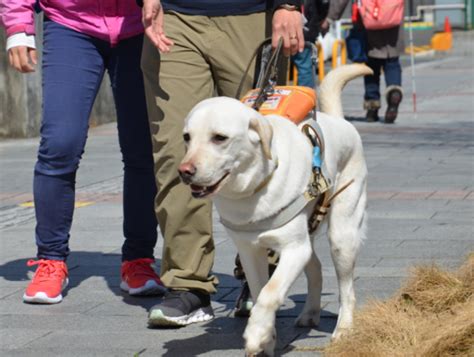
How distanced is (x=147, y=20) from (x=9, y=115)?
8.78 meters

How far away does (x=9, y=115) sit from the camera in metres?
13.6

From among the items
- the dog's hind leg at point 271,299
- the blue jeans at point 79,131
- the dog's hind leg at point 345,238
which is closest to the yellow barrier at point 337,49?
the blue jeans at point 79,131

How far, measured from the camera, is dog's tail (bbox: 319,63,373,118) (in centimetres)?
529

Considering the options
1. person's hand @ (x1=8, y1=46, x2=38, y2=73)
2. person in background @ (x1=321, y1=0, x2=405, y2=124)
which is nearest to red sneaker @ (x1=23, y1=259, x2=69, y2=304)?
person's hand @ (x1=8, y1=46, x2=38, y2=73)

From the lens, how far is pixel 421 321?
4.53 metres

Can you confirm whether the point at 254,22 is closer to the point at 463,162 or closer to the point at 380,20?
the point at 463,162

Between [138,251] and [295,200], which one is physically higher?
[295,200]

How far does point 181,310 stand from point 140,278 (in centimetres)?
79

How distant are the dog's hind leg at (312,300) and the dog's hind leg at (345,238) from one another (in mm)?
209

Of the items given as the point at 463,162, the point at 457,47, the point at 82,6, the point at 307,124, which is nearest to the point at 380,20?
the point at 463,162

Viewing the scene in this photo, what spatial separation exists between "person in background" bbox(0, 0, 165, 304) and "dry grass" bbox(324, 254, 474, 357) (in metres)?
1.50

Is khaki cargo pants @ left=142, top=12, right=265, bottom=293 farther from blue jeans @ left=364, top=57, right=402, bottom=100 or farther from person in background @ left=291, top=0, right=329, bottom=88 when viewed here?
blue jeans @ left=364, top=57, right=402, bottom=100

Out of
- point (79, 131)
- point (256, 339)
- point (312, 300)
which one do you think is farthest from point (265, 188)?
point (79, 131)

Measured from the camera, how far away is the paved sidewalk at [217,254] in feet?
16.5
